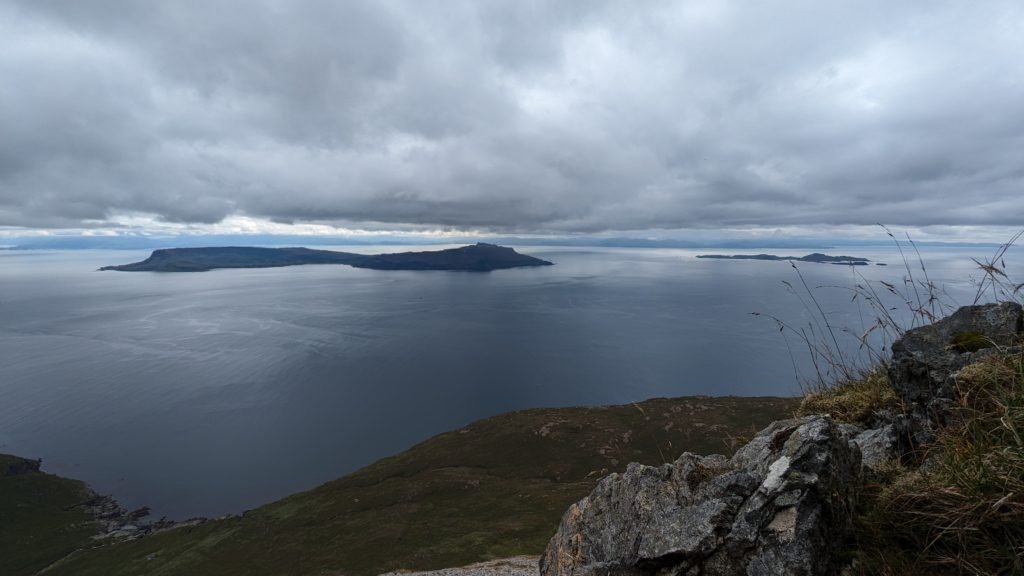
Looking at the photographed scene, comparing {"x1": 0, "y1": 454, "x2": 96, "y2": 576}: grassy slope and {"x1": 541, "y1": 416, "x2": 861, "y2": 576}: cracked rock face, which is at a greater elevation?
{"x1": 541, "y1": 416, "x2": 861, "y2": 576}: cracked rock face

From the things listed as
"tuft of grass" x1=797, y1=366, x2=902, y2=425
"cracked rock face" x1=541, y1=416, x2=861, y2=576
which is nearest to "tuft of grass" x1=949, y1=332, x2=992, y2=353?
"tuft of grass" x1=797, y1=366, x2=902, y2=425

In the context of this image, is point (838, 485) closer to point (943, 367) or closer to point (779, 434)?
point (779, 434)

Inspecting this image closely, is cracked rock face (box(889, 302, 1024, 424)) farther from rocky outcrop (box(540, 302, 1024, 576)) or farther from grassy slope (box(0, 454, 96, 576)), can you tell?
grassy slope (box(0, 454, 96, 576))

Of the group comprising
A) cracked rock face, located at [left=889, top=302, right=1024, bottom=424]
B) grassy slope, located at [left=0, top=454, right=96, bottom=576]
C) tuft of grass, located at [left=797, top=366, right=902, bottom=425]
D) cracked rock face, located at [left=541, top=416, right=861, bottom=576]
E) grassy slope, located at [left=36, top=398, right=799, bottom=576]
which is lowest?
grassy slope, located at [left=0, top=454, right=96, bottom=576]

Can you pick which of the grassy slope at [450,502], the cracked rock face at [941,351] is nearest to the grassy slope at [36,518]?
the grassy slope at [450,502]

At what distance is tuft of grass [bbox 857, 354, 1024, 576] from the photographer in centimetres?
378

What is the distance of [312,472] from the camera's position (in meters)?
99.1

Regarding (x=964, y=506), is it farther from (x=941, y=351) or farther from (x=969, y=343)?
(x=969, y=343)

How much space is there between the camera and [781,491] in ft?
19.5

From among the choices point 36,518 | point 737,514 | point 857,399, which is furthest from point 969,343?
point 36,518

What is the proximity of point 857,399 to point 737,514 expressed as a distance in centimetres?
427

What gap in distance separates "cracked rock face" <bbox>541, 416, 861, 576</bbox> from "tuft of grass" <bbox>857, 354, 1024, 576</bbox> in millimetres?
506

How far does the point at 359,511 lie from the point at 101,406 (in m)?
130

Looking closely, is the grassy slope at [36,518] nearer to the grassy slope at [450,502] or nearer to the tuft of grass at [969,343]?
the grassy slope at [450,502]
